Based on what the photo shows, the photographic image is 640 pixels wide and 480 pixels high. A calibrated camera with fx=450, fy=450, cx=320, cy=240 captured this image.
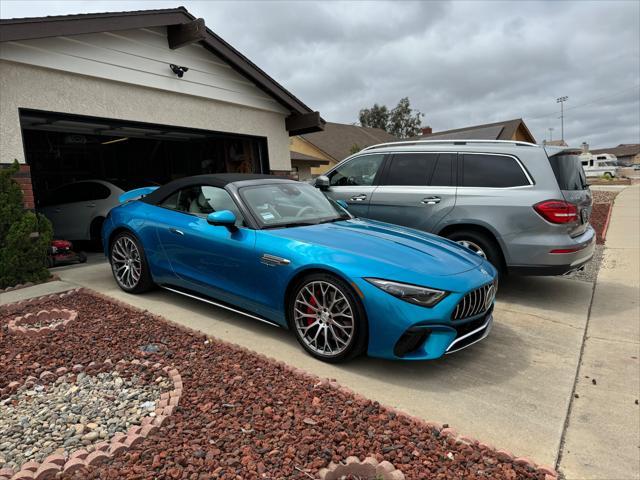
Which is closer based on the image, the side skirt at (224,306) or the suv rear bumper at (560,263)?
the side skirt at (224,306)

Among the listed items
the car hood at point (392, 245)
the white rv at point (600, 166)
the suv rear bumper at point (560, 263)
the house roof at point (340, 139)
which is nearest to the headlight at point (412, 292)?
the car hood at point (392, 245)

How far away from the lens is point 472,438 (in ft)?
9.06

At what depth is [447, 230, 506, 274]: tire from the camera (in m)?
5.43

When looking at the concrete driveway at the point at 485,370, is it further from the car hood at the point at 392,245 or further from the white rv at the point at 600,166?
the white rv at the point at 600,166

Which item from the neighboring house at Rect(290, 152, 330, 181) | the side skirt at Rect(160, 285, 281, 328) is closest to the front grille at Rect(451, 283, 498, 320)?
the side skirt at Rect(160, 285, 281, 328)

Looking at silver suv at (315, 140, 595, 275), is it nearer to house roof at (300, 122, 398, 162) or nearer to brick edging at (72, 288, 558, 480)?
brick edging at (72, 288, 558, 480)

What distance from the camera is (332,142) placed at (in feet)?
98.1

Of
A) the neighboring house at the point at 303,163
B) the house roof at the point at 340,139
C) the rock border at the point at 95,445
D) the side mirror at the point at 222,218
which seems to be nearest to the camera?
the rock border at the point at 95,445

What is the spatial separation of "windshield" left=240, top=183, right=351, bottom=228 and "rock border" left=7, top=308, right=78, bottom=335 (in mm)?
2051

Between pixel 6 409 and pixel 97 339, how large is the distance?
1.07 meters

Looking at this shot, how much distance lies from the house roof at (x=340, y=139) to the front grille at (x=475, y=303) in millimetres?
23862

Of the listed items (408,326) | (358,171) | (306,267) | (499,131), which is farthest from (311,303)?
(499,131)

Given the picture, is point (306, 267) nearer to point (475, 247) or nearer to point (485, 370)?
point (485, 370)

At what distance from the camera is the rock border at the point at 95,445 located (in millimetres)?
2176
